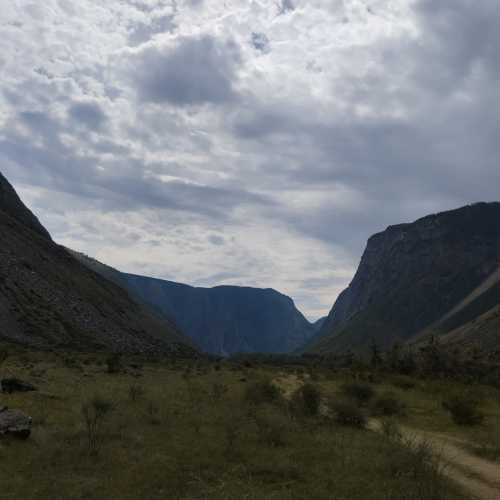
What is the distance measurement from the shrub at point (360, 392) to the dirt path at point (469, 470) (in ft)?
23.6

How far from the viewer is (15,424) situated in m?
14.1

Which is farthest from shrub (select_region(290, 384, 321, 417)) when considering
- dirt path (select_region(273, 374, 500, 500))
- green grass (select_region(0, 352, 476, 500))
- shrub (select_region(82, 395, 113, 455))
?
shrub (select_region(82, 395, 113, 455))

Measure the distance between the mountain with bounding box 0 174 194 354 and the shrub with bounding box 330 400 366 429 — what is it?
51091mm

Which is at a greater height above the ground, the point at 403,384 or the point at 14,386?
the point at 403,384

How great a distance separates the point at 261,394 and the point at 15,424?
12.0 m

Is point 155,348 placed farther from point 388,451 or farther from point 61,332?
point 388,451

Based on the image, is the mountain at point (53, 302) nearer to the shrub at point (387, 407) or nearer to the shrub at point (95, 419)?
the shrub at point (95, 419)

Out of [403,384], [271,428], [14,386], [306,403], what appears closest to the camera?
[271,428]

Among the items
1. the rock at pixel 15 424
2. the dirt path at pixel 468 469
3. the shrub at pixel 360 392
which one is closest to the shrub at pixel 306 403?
the shrub at pixel 360 392

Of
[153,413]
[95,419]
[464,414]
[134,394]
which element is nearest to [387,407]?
[464,414]

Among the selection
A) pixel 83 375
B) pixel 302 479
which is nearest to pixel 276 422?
pixel 302 479

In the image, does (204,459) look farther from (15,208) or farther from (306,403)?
(15,208)

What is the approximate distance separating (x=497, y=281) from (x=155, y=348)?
436 ft

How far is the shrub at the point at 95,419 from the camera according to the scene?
13.5m
